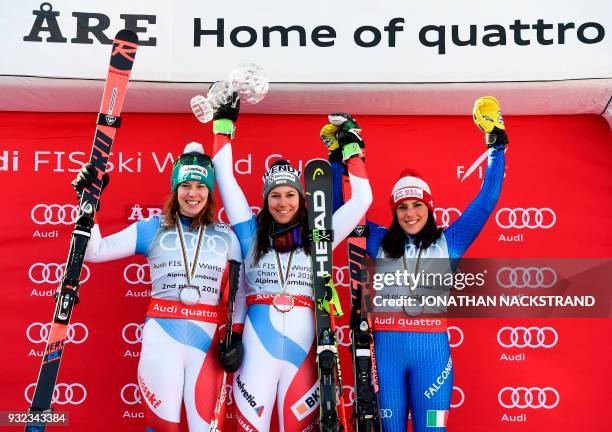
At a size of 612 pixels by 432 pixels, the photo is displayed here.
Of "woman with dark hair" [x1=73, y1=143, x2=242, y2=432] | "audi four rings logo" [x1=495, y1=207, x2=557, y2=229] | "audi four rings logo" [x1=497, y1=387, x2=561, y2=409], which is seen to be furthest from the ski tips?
"audi four rings logo" [x1=497, y1=387, x2=561, y2=409]

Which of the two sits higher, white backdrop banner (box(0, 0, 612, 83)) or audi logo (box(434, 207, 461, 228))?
white backdrop banner (box(0, 0, 612, 83))

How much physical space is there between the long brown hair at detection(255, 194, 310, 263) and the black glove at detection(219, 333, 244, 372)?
50 cm

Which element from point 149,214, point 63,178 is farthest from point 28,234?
point 149,214

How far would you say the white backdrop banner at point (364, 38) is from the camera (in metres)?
4.54

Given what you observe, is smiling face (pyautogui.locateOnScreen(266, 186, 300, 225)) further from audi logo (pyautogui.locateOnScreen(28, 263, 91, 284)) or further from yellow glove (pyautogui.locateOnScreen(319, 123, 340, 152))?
audi logo (pyautogui.locateOnScreen(28, 263, 91, 284))

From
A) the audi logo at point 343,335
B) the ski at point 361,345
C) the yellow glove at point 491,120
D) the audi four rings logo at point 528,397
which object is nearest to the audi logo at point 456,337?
the audi four rings logo at point 528,397

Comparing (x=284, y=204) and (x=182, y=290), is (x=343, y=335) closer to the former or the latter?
(x=284, y=204)

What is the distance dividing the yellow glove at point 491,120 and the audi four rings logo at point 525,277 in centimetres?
107

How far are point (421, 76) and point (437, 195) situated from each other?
0.88 meters

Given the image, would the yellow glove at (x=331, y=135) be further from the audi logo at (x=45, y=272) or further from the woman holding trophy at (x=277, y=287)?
the audi logo at (x=45, y=272)

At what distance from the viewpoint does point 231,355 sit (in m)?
3.74

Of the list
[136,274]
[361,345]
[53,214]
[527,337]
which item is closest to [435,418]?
[361,345]

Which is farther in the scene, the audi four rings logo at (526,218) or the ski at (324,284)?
the audi four rings logo at (526,218)

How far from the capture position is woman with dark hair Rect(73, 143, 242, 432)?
3736 millimetres
